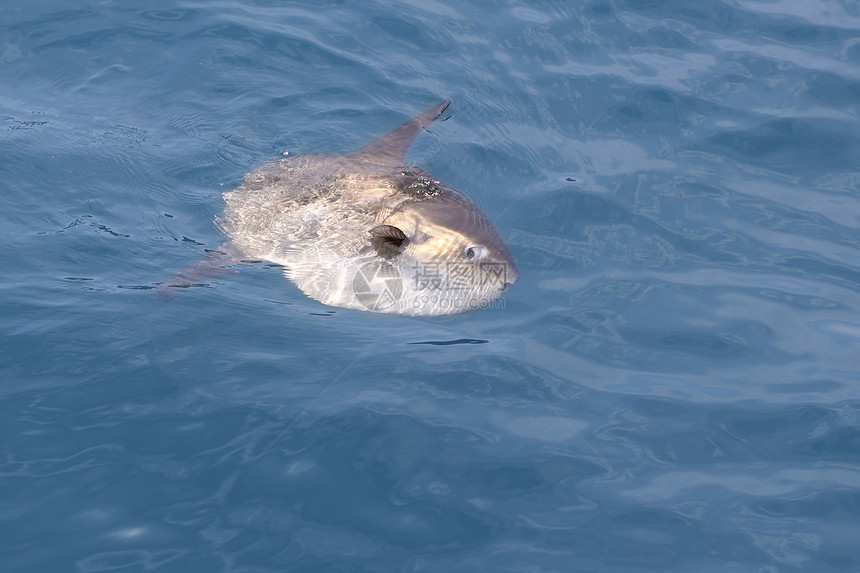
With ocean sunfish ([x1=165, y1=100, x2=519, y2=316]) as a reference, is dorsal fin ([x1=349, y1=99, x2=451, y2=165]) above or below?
above

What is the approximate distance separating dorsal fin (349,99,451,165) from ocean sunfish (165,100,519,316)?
417mm

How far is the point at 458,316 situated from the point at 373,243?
94cm

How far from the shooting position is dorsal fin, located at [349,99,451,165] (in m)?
8.02

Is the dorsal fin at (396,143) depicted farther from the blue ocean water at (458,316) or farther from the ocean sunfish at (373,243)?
the ocean sunfish at (373,243)

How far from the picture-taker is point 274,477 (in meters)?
5.16

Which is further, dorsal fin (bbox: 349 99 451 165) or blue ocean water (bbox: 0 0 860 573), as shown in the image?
dorsal fin (bbox: 349 99 451 165)

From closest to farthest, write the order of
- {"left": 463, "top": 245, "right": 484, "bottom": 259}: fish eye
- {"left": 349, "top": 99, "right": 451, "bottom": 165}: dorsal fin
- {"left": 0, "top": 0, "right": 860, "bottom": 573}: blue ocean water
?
{"left": 0, "top": 0, "right": 860, "bottom": 573}: blue ocean water, {"left": 463, "top": 245, "right": 484, "bottom": 259}: fish eye, {"left": 349, "top": 99, "right": 451, "bottom": 165}: dorsal fin

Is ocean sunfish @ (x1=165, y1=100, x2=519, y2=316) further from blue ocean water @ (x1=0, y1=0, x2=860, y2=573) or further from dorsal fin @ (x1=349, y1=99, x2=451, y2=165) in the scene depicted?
dorsal fin @ (x1=349, y1=99, x2=451, y2=165)

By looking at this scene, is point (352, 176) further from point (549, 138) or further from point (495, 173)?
point (549, 138)

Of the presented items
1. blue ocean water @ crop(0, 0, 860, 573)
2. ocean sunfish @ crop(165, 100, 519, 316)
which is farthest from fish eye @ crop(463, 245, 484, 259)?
blue ocean water @ crop(0, 0, 860, 573)

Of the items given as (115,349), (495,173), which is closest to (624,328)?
(495,173)

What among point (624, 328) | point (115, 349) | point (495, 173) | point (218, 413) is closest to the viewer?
point (218, 413)

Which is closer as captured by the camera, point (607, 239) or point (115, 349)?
point (115, 349)

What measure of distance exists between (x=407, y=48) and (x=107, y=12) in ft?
12.5
